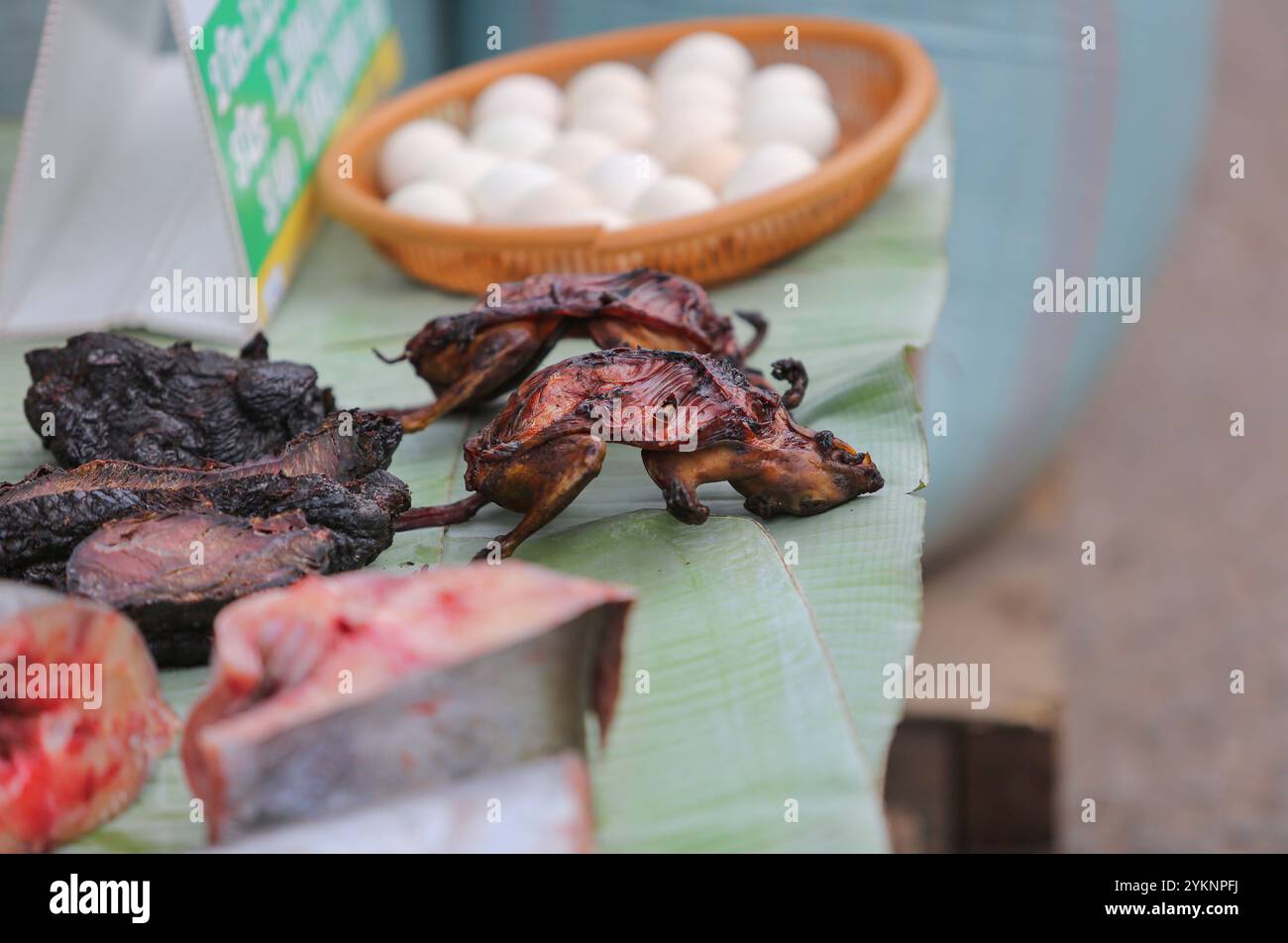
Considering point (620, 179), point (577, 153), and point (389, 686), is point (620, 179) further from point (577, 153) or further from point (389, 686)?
point (389, 686)

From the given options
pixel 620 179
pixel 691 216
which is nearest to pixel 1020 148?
pixel 620 179

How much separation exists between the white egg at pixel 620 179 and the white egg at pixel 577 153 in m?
0.07

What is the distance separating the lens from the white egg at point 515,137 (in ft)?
8.82

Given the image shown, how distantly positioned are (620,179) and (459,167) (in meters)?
0.36

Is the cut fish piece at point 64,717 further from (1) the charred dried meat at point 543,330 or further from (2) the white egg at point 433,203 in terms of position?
(2) the white egg at point 433,203

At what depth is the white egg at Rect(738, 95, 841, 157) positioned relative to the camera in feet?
8.68

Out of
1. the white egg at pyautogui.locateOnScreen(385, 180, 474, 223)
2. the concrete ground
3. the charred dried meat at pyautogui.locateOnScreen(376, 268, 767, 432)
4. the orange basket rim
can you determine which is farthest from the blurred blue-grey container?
the charred dried meat at pyautogui.locateOnScreen(376, 268, 767, 432)

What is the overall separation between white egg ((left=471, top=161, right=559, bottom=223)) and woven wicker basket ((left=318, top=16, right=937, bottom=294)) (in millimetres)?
168

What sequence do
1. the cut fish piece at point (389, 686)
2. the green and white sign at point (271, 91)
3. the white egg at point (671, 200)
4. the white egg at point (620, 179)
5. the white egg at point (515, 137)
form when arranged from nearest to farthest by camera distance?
the cut fish piece at point (389, 686)
the green and white sign at point (271, 91)
the white egg at point (671, 200)
the white egg at point (620, 179)
the white egg at point (515, 137)

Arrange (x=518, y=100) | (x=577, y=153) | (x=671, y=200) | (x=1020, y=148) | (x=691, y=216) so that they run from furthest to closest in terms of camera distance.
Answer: (x=1020, y=148)
(x=518, y=100)
(x=577, y=153)
(x=671, y=200)
(x=691, y=216)

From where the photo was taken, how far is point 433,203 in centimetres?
245

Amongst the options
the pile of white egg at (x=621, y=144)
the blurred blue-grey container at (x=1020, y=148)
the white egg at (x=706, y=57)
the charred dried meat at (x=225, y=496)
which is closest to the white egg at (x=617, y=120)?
the pile of white egg at (x=621, y=144)
